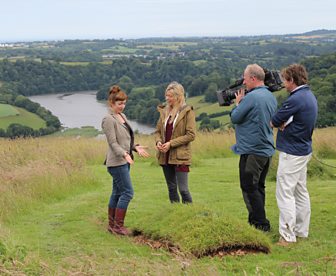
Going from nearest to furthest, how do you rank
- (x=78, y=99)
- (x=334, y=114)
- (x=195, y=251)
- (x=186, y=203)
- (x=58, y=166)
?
(x=195, y=251)
(x=186, y=203)
(x=58, y=166)
(x=334, y=114)
(x=78, y=99)

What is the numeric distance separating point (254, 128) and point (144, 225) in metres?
2.01

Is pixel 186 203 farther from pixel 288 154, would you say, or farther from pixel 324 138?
pixel 324 138

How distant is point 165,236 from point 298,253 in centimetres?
158

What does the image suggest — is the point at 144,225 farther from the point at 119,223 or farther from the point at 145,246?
the point at 145,246

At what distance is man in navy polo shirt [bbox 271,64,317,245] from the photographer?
5.95 meters

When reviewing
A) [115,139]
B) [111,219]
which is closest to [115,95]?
[115,139]

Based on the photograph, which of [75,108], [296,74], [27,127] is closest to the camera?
[296,74]

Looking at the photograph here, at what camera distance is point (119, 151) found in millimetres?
6570

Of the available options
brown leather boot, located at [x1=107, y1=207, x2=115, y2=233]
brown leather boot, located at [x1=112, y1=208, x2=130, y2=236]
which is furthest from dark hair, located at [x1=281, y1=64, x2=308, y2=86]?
brown leather boot, located at [x1=107, y1=207, x2=115, y2=233]

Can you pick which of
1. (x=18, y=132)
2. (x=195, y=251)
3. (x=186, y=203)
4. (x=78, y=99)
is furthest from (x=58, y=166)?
(x=78, y=99)

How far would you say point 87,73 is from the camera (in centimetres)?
9800

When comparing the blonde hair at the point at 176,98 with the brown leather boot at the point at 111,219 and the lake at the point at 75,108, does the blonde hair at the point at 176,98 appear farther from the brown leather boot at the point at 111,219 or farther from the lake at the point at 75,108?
the lake at the point at 75,108

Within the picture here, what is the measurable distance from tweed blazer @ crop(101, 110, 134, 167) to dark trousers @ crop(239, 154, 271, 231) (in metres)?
1.56

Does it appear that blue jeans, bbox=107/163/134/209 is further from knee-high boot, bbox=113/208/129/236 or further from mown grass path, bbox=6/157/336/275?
mown grass path, bbox=6/157/336/275
